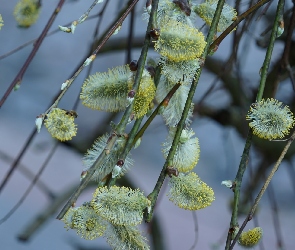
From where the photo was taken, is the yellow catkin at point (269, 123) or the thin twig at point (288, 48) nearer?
the yellow catkin at point (269, 123)

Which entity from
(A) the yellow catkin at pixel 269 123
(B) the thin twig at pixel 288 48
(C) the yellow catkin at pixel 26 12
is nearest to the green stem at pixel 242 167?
(A) the yellow catkin at pixel 269 123

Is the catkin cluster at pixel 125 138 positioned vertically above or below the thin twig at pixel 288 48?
below

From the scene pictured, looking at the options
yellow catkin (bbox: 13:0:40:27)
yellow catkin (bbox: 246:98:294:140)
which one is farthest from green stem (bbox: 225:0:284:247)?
yellow catkin (bbox: 13:0:40:27)

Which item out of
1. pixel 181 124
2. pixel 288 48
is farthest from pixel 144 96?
pixel 288 48

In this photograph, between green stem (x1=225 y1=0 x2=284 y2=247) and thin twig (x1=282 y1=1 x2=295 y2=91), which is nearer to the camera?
green stem (x1=225 y1=0 x2=284 y2=247)

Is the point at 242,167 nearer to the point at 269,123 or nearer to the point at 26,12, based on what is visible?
the point at 269,123

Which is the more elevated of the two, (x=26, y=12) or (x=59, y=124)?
(x=26, y=12)

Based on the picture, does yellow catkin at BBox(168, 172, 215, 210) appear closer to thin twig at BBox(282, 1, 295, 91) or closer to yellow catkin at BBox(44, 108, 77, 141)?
yellow catkin at BBox(44, 108, 77, 141)

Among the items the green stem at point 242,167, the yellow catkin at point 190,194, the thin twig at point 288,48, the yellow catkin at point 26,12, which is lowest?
the yellow catkin at point 190,194

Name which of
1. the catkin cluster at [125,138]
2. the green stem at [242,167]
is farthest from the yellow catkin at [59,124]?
the green stem at [242,167]

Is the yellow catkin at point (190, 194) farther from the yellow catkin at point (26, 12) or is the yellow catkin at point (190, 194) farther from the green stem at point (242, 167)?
the yellow catkin at point (26, 12)

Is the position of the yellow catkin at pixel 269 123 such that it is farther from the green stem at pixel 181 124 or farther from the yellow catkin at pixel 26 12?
the yellow catkin at pixel 26 12

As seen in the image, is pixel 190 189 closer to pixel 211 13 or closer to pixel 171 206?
pixel 211 13
